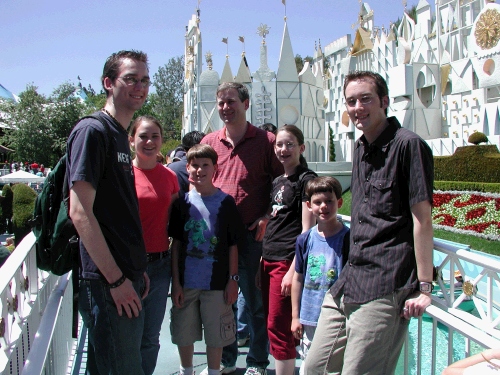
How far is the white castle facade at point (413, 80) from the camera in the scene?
57.4ft

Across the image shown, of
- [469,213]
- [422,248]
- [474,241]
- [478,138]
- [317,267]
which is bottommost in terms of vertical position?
[474,241]

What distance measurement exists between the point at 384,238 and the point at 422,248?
19 centimetres

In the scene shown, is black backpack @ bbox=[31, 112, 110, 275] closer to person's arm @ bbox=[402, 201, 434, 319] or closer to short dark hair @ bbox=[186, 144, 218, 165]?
short dark hair @ bbox=[186, 144, 218, 165]

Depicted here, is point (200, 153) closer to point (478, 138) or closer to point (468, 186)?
point (468, 186)

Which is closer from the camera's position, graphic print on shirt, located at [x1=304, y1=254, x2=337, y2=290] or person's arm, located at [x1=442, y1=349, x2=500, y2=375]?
person's arm, located at [x1=442, y1=349, x2=500, y2=375]

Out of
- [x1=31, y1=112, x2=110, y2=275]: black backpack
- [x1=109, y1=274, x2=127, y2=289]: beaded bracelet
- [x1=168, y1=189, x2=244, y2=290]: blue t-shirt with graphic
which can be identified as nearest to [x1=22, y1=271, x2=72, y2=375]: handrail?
[x1=31, y1=112, x2=110, y2=275]: black backpack

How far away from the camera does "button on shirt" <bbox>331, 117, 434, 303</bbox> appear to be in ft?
6.59

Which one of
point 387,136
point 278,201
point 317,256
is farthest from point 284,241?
point 387,136

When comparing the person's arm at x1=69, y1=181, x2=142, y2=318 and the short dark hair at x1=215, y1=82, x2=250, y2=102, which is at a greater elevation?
the short dark hair at x1=215, y1=82, x2=250, y2=102

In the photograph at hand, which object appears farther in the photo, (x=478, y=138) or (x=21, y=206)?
(x=478, y=138)

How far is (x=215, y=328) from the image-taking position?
9.73 feet

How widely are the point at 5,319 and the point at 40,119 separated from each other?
115 feet

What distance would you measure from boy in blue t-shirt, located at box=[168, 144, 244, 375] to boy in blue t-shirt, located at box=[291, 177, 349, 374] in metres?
0.47

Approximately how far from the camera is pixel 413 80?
21.3 metres
